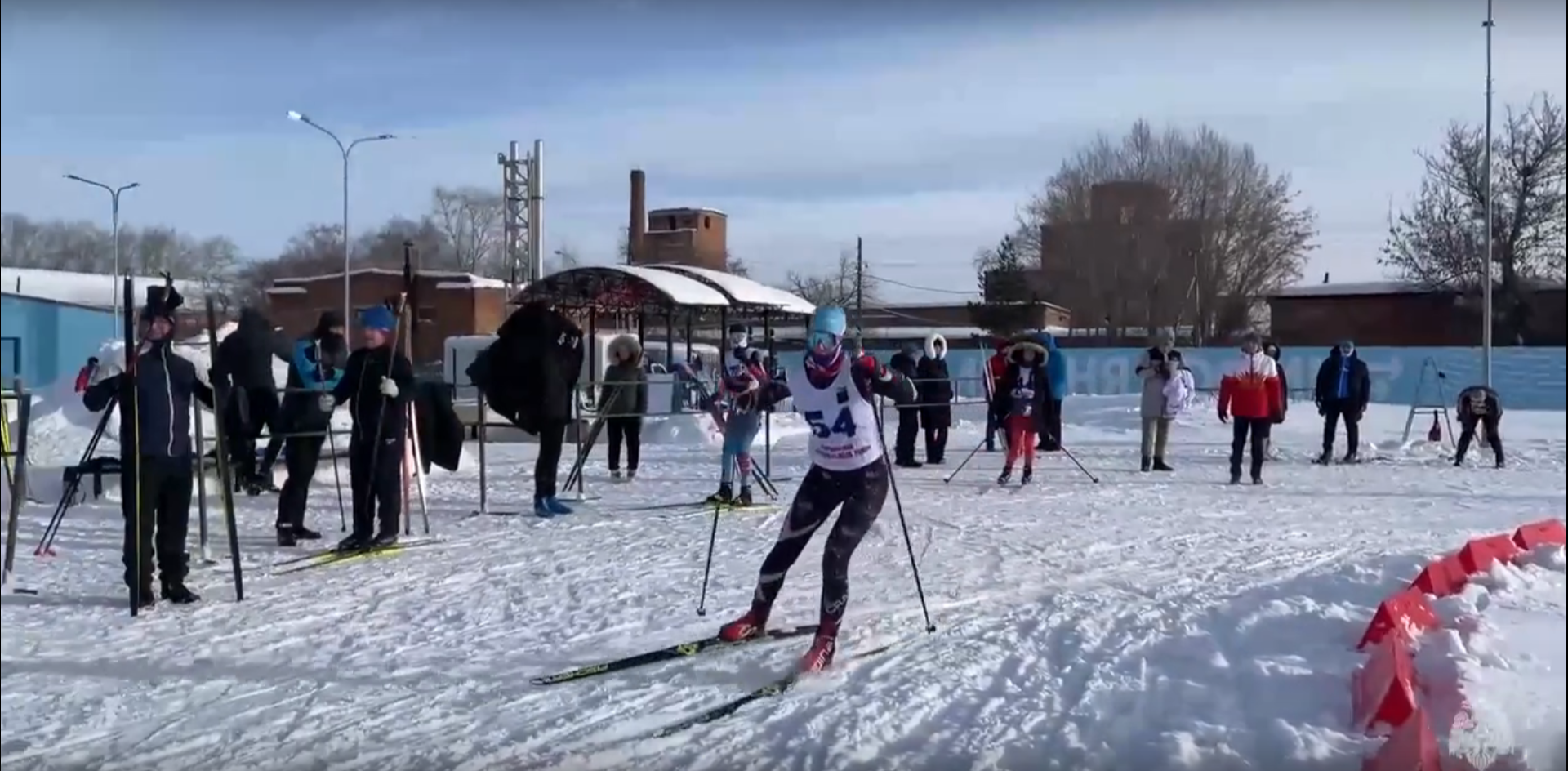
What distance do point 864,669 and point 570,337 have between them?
7.24 m

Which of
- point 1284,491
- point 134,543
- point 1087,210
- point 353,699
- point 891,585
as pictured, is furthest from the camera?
point 1087,210

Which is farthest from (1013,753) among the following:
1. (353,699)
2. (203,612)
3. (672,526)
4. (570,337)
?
(570,337)

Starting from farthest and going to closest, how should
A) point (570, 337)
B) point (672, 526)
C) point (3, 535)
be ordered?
point (570, 337) → point (672, 526) → point (3, 535)

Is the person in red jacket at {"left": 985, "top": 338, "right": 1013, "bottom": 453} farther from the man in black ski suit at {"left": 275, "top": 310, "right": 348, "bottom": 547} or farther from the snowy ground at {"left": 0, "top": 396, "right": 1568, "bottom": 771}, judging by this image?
the man in black ski suit at {"left": 275, "top": 310, "right": 348, "bottom": 547}

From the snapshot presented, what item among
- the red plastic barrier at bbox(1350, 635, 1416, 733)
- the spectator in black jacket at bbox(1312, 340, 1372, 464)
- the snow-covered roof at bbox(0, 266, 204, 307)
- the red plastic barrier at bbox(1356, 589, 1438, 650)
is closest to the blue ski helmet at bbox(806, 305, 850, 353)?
the red plastic barrier at bbox(1350, 635, 1416, 733)

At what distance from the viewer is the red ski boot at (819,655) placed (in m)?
6.87

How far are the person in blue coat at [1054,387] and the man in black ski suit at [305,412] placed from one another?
7.96 meters

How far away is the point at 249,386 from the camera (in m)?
12.3

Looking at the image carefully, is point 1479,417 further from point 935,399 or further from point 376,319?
point 376,319

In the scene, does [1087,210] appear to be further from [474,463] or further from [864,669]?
[864,669]

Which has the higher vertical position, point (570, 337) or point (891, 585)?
point (570, 337)

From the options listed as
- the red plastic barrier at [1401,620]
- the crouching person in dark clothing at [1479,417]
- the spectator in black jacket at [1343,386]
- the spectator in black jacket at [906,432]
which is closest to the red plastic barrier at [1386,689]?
Answer: the red plastic barrier at [1401,620]

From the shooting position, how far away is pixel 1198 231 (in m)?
20.2

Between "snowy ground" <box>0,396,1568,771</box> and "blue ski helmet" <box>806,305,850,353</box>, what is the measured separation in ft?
5.24
